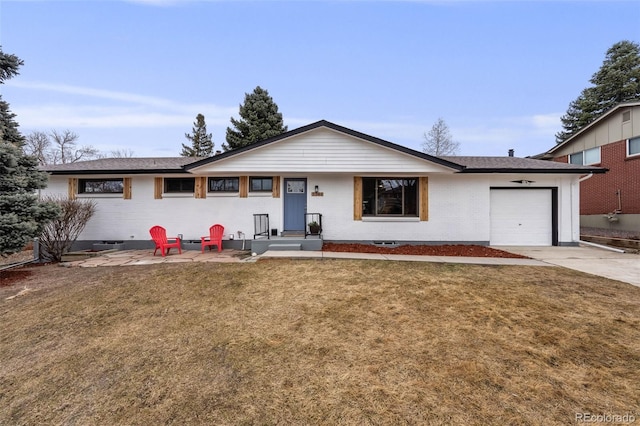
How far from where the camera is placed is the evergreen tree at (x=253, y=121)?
24.8 metres

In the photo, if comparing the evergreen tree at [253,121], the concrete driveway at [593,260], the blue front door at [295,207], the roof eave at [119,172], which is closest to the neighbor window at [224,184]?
the roof eave at [119,172]

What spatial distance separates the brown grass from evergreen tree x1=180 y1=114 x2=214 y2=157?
3302 centimetres

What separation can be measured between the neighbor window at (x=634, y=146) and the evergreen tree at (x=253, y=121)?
75.1ft

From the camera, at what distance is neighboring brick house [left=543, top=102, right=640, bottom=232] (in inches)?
472

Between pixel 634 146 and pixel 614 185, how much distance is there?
1.88 metres

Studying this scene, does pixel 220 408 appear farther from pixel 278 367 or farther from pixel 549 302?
pixel 549 302

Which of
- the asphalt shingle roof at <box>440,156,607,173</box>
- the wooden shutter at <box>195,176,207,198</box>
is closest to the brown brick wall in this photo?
the asphalt shingle roof at <box>440,156,607,173</box>

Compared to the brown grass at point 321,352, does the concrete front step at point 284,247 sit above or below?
above

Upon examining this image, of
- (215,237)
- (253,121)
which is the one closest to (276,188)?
(215,237)

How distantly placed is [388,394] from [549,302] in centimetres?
375

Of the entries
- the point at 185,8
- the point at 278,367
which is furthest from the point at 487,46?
the point at 278,367

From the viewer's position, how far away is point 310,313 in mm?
3934

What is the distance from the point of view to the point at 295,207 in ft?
32.8

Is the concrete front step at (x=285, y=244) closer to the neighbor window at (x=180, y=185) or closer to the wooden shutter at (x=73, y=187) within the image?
the neighbor window at (x=180, y=185)
